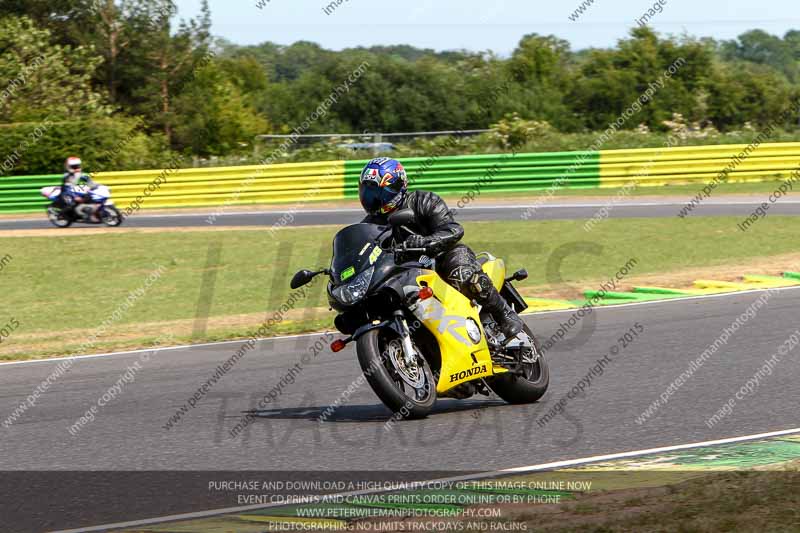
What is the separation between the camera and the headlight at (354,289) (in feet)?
23.0

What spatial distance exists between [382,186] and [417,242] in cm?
45

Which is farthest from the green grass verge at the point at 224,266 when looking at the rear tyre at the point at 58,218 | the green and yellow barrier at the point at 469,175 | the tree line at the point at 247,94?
the tree line at the point at 247,94

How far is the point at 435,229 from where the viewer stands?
24.6 feet

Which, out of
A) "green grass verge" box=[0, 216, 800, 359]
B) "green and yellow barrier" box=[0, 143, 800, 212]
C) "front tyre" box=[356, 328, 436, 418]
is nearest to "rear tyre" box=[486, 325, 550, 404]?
"front tyre" box=[356, 328, 436, 418]

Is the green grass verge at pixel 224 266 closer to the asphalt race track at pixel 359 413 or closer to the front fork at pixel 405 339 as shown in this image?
the asphalt race track at pixel 359 413

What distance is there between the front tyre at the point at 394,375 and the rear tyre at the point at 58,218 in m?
19.5

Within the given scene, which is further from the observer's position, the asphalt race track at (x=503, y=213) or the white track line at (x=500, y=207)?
the white track line at (x=500, y=207)

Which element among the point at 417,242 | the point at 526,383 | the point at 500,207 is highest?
the point at 417,242

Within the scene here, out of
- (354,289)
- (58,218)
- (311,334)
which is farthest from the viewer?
(58,218)

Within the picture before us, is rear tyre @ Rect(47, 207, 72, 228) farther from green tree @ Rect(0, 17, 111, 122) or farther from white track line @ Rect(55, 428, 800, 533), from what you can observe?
white track line @ Rect(55, 428, 800, 533)

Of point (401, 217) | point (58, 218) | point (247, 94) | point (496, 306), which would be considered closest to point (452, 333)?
point (496, 306)

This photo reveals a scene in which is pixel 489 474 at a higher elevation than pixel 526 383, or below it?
higher

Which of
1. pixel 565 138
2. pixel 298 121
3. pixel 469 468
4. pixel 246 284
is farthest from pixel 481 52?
pixel 469 468

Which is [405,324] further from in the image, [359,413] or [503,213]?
[503,213]
